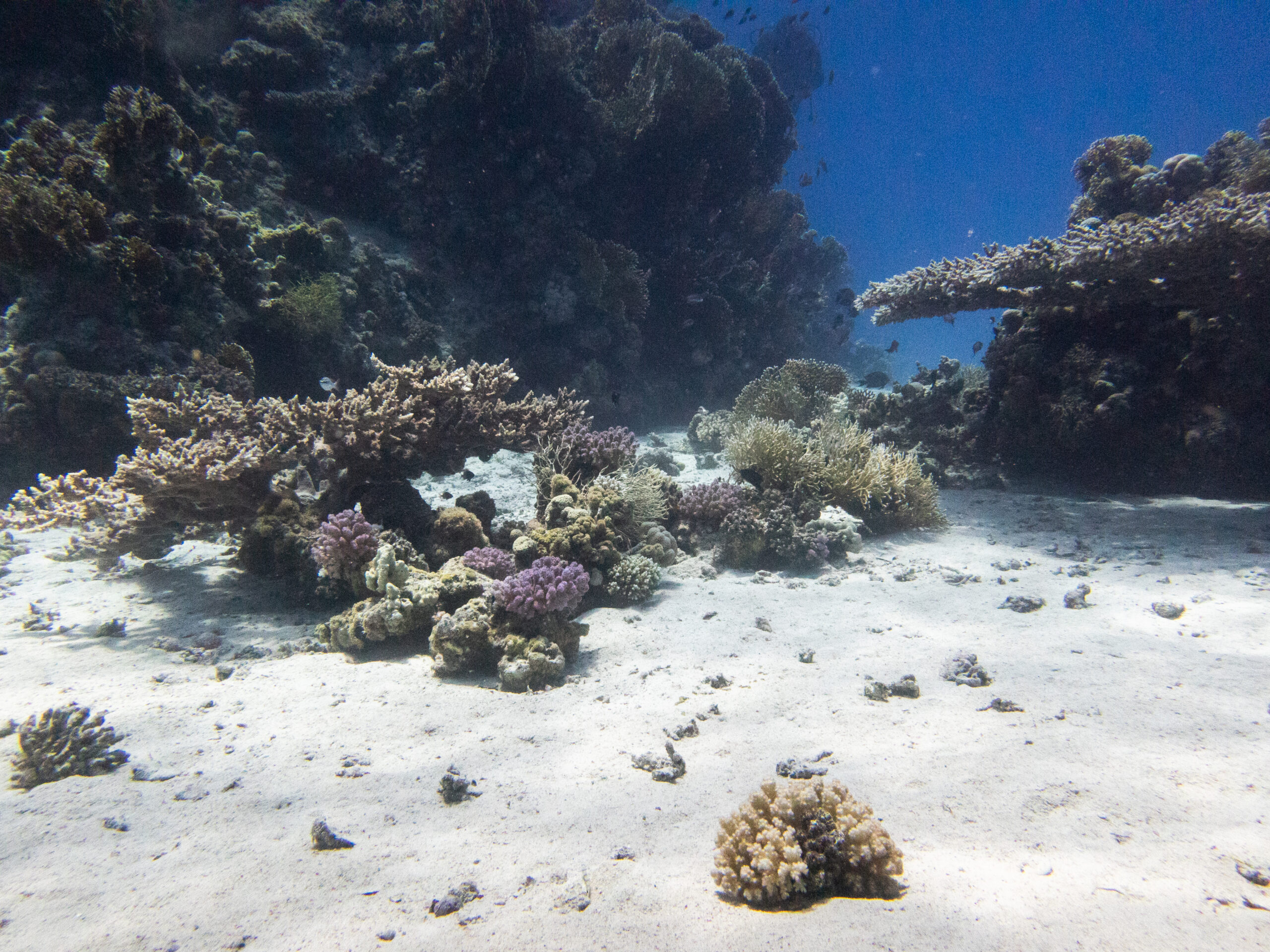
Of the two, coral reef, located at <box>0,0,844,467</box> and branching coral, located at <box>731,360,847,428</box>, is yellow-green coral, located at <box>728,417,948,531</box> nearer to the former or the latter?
branching coral, located at <box>731,360,847,428</box>

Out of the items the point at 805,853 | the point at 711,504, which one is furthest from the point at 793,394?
the point at 805,853

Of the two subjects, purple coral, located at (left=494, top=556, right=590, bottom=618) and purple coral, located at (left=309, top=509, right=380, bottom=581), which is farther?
purple coral, located at (left=309, top=509, right=380, bottom=581)

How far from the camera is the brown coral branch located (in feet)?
18.9

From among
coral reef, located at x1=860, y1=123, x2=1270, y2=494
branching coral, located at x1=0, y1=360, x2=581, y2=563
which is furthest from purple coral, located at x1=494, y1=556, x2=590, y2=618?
coral reef, located at x1=860, y1=123, x2=1270, y2=494

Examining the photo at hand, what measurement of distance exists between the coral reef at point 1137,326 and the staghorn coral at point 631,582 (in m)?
6.06

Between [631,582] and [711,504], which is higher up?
[711,504]

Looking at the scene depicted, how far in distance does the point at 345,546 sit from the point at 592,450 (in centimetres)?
285

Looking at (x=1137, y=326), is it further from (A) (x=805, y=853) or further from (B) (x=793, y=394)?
(A) (x=805, y=853)

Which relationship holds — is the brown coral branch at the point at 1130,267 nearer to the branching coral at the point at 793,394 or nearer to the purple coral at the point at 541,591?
the branching coral at the point at 793,394

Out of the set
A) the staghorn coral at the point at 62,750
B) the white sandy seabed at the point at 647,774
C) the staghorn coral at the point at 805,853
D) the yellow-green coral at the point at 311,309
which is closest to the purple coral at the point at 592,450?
the white sandy seabed at the point at 647,774

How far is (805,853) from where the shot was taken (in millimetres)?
2119

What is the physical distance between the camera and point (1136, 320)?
7.05 metres

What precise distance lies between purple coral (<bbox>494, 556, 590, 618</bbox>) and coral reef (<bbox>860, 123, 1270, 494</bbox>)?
22.8 feet

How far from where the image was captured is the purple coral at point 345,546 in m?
4.60
